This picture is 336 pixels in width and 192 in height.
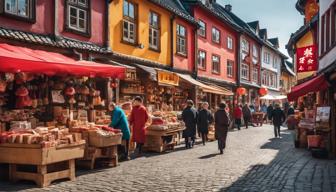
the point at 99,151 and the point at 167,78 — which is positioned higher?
the point at 167,78

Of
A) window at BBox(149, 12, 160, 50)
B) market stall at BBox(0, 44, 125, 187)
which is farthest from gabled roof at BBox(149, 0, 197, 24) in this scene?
A: market stall at BBox(0, 44, 125, 187)

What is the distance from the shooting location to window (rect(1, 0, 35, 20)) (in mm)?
10602

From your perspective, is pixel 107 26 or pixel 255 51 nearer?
pixel 107 26

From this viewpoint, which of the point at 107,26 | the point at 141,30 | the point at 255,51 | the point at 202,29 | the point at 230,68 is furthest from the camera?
the point at 255,51

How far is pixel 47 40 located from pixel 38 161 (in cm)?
480

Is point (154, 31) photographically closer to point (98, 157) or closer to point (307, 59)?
point (307, 59)

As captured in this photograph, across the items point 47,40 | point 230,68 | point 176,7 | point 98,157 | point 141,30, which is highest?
point 176,7

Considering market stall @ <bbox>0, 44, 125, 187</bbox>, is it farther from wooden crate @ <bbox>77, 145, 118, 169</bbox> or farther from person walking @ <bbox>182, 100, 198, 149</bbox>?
person walking @ <bbox>182, 100, 198, 149</bbox>

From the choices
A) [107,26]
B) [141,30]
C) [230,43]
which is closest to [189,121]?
[107,26]

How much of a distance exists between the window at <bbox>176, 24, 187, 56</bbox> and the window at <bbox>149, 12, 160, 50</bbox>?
2.34m

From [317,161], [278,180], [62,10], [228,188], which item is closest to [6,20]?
[62,10]

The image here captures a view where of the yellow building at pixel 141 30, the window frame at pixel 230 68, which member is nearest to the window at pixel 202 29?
the yellow building at pixel 141 30

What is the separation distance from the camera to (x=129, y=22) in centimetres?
1670

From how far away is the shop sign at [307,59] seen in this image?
19391mm
